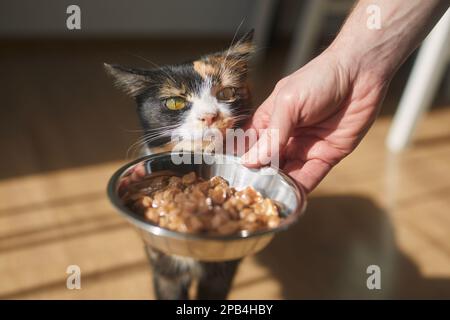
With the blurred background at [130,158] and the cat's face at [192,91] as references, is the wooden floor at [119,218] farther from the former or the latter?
the cat's face at [192,91]

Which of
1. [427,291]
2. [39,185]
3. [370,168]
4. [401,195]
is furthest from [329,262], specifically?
[39,185]

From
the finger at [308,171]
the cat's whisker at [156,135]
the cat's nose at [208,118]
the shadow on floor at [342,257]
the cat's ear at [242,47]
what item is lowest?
the shadow on floor at [342,257]

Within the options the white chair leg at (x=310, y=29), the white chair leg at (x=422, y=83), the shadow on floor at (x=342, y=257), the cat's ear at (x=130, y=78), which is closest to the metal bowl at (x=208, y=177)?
the cat's ear at (x=130, y=78)

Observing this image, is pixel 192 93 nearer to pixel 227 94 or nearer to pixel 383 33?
pixel 227 94

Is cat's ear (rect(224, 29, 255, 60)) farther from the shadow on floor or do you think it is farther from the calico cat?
the shadow on floor
